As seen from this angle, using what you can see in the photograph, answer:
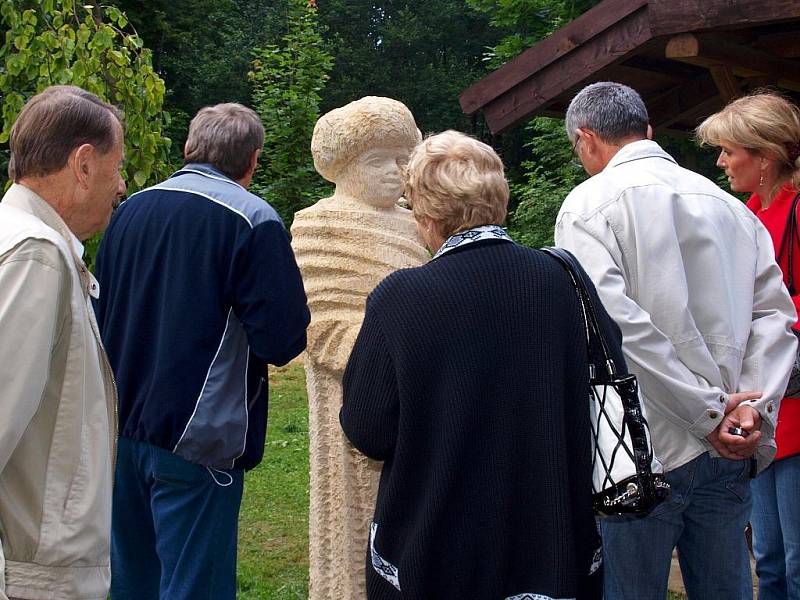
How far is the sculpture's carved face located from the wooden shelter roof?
1899 mm

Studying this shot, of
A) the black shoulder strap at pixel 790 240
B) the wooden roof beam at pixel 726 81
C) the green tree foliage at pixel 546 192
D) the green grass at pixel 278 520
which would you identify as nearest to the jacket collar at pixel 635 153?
the black shoulder strap at pixel 790 240

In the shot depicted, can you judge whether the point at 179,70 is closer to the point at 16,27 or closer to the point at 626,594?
the point at 16,27

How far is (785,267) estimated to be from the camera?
3229 mm

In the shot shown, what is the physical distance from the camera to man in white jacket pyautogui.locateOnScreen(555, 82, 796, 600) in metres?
2.58

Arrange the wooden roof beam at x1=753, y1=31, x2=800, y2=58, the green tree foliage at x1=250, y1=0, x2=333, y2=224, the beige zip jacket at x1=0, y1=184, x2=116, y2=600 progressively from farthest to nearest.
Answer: the green tree foliage at x1=250, y1=0, x2=333, y2=224, the wooden roof beam at x1=753, y1=31, x2=800, y2=58, the beige zip jacket at x1=0, y1=184, x2=116, y2=600

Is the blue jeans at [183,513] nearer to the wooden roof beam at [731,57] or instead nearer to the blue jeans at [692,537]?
the blue jeans at [692,537]

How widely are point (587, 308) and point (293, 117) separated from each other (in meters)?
11.4

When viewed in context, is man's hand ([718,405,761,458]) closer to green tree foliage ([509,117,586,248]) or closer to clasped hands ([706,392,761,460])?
clasped hands ([706,392,761,460])

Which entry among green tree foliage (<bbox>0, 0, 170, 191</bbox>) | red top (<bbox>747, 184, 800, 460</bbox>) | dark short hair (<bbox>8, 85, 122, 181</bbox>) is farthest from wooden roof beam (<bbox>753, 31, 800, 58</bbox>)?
dark short hair (<bbox>8, 85, 122, 181</bbox>)

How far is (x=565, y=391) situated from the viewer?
2.15 meters

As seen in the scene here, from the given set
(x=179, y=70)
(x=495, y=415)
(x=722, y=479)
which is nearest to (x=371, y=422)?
(x=495, y=415)

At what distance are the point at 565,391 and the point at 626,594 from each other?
766mm

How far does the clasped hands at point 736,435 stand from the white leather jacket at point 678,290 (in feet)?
0.09

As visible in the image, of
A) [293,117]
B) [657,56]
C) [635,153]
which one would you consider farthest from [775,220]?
[293,117]
